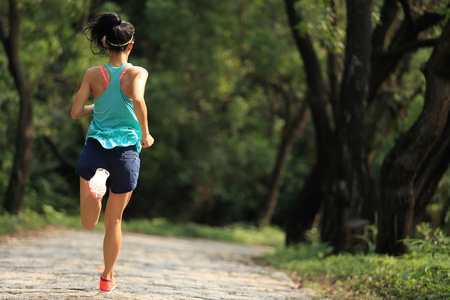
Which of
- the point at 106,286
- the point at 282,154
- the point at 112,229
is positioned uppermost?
the point at 282,154

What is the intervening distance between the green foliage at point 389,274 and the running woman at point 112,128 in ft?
8.97

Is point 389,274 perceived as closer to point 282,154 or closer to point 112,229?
point 112,229

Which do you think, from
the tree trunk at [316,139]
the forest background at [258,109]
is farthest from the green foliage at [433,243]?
the tree trunk at [316,139]

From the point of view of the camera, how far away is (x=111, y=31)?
15.6 feet

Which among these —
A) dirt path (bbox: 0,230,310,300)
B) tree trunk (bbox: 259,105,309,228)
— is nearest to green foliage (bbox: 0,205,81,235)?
dirt path (bbox: 0,230,310,300)

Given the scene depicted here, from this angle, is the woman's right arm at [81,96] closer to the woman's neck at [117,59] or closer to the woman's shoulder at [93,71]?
the woman's shoulder at [93,71]

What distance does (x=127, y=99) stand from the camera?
479 centimetres

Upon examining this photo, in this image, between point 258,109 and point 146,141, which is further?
point 258,109

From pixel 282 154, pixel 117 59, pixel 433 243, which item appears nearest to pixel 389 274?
pixel 433 243

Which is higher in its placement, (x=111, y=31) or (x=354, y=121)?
(x=354, y=121)

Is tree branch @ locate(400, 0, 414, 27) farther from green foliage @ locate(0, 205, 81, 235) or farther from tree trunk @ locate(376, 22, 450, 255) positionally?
green foliage @ locate(0, 205, 81, 235)

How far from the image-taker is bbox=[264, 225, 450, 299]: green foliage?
5691 mm

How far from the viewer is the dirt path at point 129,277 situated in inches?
204

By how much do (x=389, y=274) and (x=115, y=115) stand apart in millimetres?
3543
